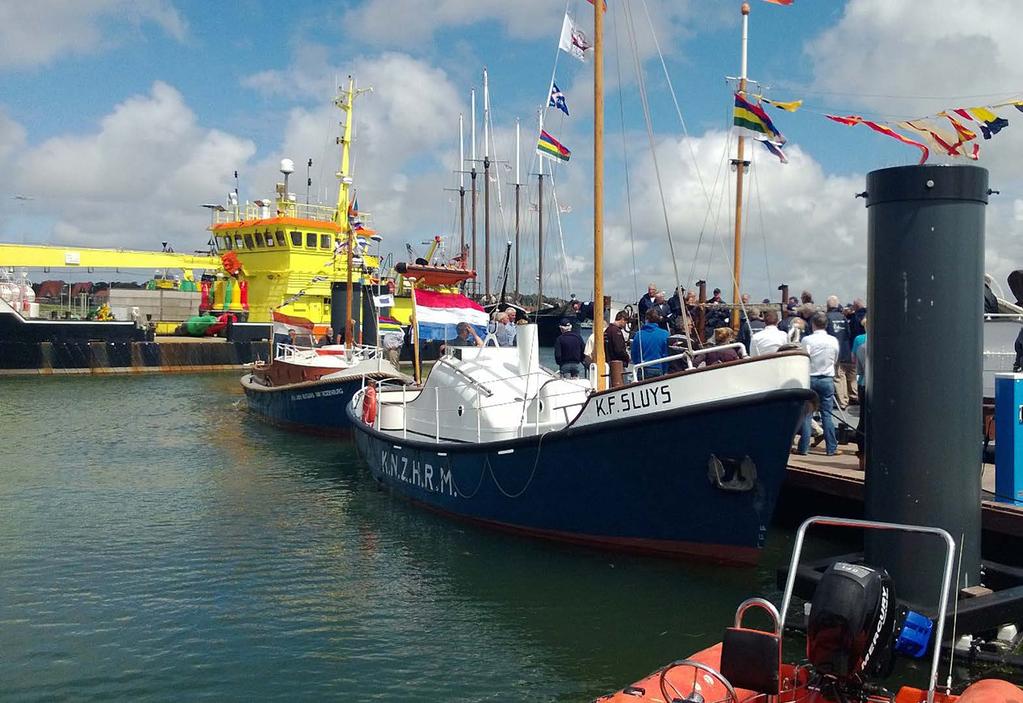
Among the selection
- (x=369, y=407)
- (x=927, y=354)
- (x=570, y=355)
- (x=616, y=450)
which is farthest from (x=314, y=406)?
(x=927, y=354)

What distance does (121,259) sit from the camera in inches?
1692

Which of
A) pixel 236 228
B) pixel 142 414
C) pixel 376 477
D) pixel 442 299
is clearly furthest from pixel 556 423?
pixel 236 228

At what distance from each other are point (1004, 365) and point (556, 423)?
5305 mm

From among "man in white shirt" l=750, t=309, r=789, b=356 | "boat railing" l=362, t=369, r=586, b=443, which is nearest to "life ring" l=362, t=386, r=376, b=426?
"boat railing" l=362, t=369, r=586, b=443

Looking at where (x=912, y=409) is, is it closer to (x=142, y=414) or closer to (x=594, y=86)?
(x=594, y=86)

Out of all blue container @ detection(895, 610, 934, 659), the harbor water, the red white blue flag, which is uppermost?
the red white blue flag

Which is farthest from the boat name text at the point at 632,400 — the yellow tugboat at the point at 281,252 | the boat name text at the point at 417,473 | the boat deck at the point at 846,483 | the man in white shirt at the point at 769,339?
the yellow tugboat at the point at 281,252

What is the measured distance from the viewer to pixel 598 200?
9812 millimetres

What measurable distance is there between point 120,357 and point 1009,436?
35.7 m

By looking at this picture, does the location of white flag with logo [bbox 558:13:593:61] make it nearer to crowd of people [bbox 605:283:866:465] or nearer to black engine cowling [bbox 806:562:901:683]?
crowd of people [bbox 605:283:866:465]

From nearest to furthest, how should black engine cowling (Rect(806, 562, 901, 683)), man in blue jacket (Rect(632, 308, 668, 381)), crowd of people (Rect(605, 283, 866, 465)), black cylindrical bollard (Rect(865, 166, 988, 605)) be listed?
black engine cowling (Rect(806, 562, 901, 683)), black cylindrical bollard (Rect(865, 166, 988, 605)), crowd of people (Rect(605, 283, 866, 465)), man in blue jacket (Rect(632, 308, 668, 381))

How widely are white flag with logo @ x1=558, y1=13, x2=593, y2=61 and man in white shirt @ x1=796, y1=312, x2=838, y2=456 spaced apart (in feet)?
14.1

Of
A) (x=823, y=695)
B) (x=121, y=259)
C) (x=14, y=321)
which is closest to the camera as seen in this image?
(x=823, y=695)

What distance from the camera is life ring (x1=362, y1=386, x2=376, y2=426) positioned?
44.6 feet
